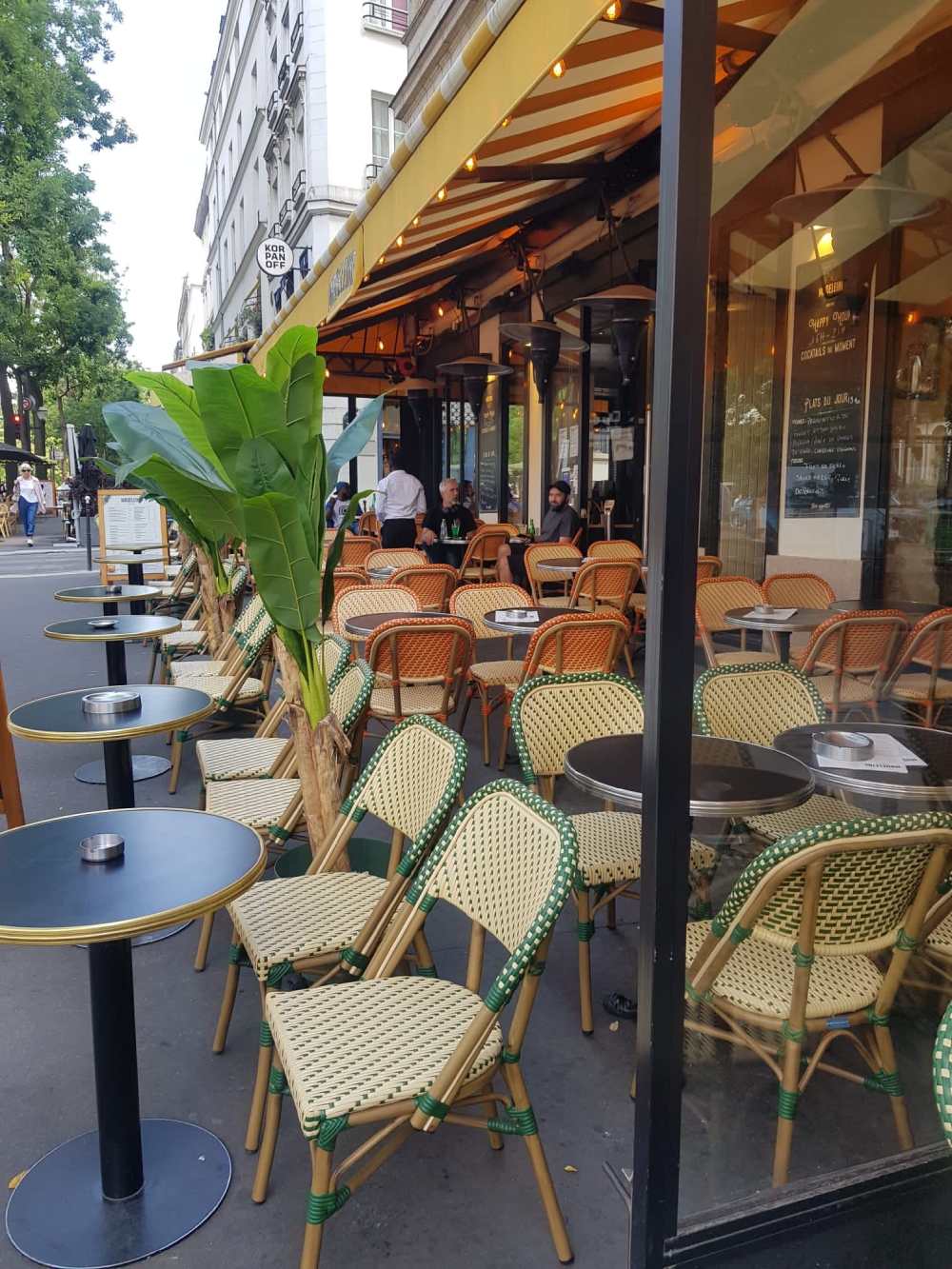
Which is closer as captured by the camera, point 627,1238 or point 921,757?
point 627,1238

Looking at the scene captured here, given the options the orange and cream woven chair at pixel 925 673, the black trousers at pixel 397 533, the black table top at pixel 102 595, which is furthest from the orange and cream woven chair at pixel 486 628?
the black trousers at pixel 397 533

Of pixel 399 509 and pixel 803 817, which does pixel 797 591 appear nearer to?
pixel 803 817

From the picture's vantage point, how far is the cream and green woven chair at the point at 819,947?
1664 millimetres

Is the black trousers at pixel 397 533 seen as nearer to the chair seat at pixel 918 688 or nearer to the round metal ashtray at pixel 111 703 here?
the chair seat at pixel 918 688

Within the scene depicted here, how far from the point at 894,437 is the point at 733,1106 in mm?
5376

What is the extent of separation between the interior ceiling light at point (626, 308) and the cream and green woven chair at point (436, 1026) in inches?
209

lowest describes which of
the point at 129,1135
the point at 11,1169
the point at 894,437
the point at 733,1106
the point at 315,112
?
the point at 11,1169

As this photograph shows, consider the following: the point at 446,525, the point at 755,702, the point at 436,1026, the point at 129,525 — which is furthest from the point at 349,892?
the point at 129,525

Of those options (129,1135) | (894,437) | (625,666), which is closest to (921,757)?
(129,1135)

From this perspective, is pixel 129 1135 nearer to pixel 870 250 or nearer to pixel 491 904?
pixel 491 904

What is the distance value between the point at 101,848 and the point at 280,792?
131 centimetres

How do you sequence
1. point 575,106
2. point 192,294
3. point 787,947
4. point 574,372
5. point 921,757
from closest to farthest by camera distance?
point 787,947 < point 921,757 < point 575,106 < point 574,372 < point 192,294

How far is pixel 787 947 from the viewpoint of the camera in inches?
73.6

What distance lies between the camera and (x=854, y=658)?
4.23m
